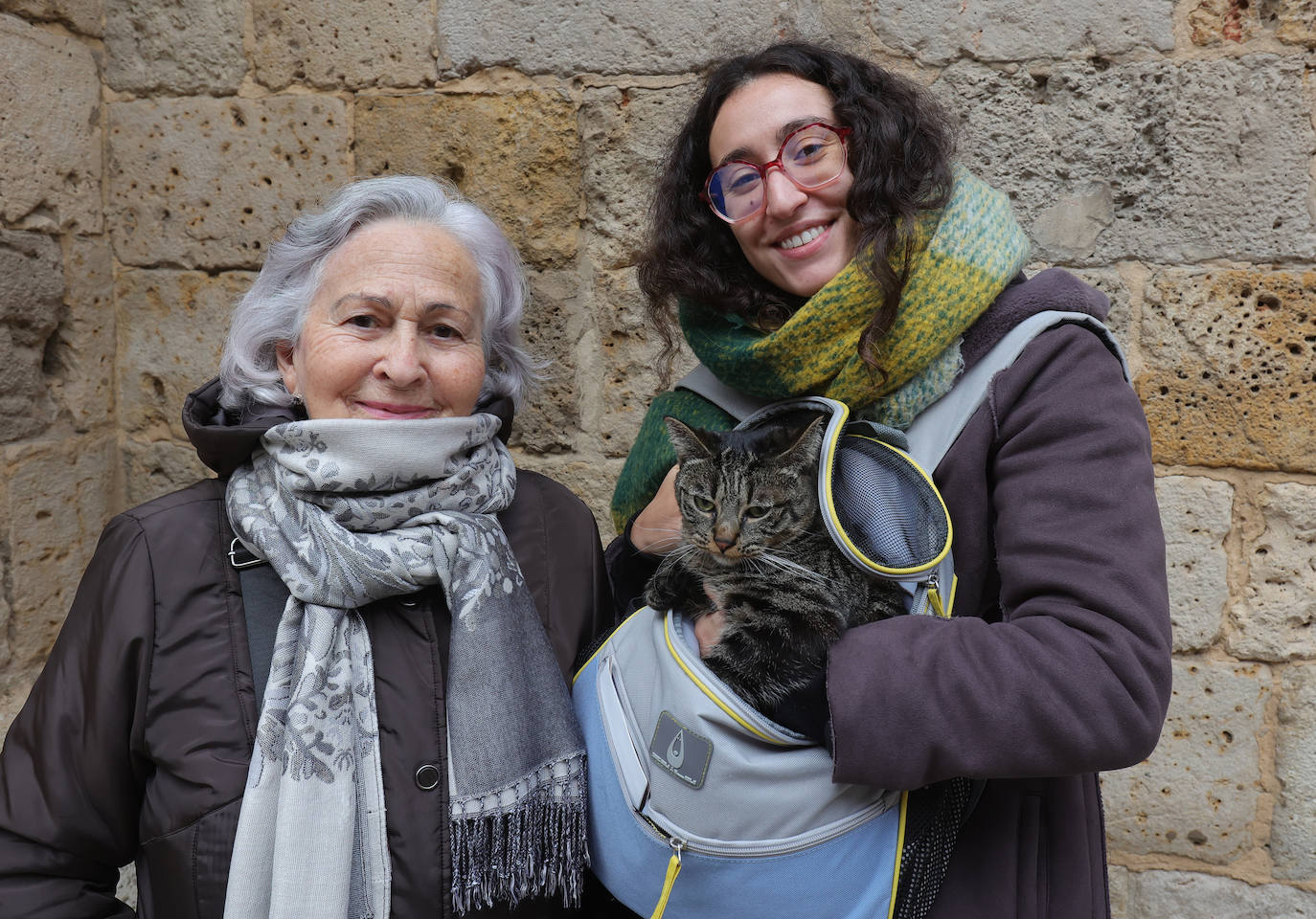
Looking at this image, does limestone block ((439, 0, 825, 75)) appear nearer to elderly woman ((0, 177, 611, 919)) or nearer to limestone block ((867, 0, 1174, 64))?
limestone block ((867, 0, 1174, 64))

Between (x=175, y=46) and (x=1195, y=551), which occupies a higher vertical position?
(x=175, y=46)

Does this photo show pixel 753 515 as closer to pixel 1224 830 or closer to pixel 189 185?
pixel 1224 830

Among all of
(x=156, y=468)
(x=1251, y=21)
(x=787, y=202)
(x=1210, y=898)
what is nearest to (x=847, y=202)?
(x=787, y=202)

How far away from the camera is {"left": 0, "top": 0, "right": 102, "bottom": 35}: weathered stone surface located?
8.63ft

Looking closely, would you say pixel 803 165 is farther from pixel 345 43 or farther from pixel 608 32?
pixel 345 43

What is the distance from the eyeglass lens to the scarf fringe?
100cm

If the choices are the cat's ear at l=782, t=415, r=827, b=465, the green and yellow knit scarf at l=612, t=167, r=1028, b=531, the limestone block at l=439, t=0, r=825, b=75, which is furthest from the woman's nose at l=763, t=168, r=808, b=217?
the limestone block at l=439, t=0, r=825, b=75

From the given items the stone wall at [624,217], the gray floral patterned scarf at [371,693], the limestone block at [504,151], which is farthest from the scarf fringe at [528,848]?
the limestone block at [504,151]

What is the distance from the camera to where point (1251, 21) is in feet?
7.31

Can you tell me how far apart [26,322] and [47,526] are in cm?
62

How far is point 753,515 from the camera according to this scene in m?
1.64

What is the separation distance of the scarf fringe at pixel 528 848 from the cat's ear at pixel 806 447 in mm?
612

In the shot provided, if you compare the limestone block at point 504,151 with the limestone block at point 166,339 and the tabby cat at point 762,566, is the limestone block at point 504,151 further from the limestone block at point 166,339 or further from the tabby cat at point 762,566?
the tabby cat at point 762,566

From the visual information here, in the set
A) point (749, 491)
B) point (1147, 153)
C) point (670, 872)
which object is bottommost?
point (670, 872)
